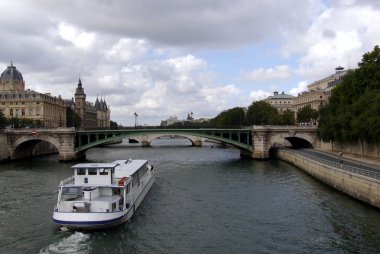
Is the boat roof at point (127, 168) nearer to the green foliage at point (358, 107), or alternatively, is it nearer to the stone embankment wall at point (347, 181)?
the stone embankment wall at point (347, 181)

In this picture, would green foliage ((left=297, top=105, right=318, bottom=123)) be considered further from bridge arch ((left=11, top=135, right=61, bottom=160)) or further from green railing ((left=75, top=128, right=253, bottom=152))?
bridge arch ((left=11, top=135, right=61, bottom=160))

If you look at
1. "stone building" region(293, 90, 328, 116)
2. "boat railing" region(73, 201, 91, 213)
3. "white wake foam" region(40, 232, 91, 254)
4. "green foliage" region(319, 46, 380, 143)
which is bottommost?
"white wake foam" region(40, 232, 91, 254)

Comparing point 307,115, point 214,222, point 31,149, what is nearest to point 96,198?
point 214,222

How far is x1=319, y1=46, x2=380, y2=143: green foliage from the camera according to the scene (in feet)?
161

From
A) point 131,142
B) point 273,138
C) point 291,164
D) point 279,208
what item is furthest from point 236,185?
point 131,142

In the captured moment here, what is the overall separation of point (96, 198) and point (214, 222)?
843 centimetres

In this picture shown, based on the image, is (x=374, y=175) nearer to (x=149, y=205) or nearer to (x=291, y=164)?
(x=149, y=205)

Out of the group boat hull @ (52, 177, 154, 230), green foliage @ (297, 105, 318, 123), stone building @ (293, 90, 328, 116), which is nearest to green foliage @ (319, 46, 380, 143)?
boat hull @ (52, 177, 154, 230)

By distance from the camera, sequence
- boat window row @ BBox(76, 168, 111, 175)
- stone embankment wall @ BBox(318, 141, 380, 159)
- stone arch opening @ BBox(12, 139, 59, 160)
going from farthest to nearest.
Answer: stone arch opening @ BBox(12, 139, 59, 160)
stone embankment wall @ BBox(318, 141, 380, 159)
boat window row @ BBox(76, 168, 111, 175)

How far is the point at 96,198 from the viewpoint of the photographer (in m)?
31.0

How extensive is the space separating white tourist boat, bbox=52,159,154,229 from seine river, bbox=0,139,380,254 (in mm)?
744

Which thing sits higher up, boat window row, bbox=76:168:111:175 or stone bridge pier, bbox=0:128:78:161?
stone bridge pier, bbox=0:128:78:161

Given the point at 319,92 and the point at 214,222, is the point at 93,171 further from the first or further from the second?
the point at 319,92

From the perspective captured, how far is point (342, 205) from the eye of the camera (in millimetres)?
34312
